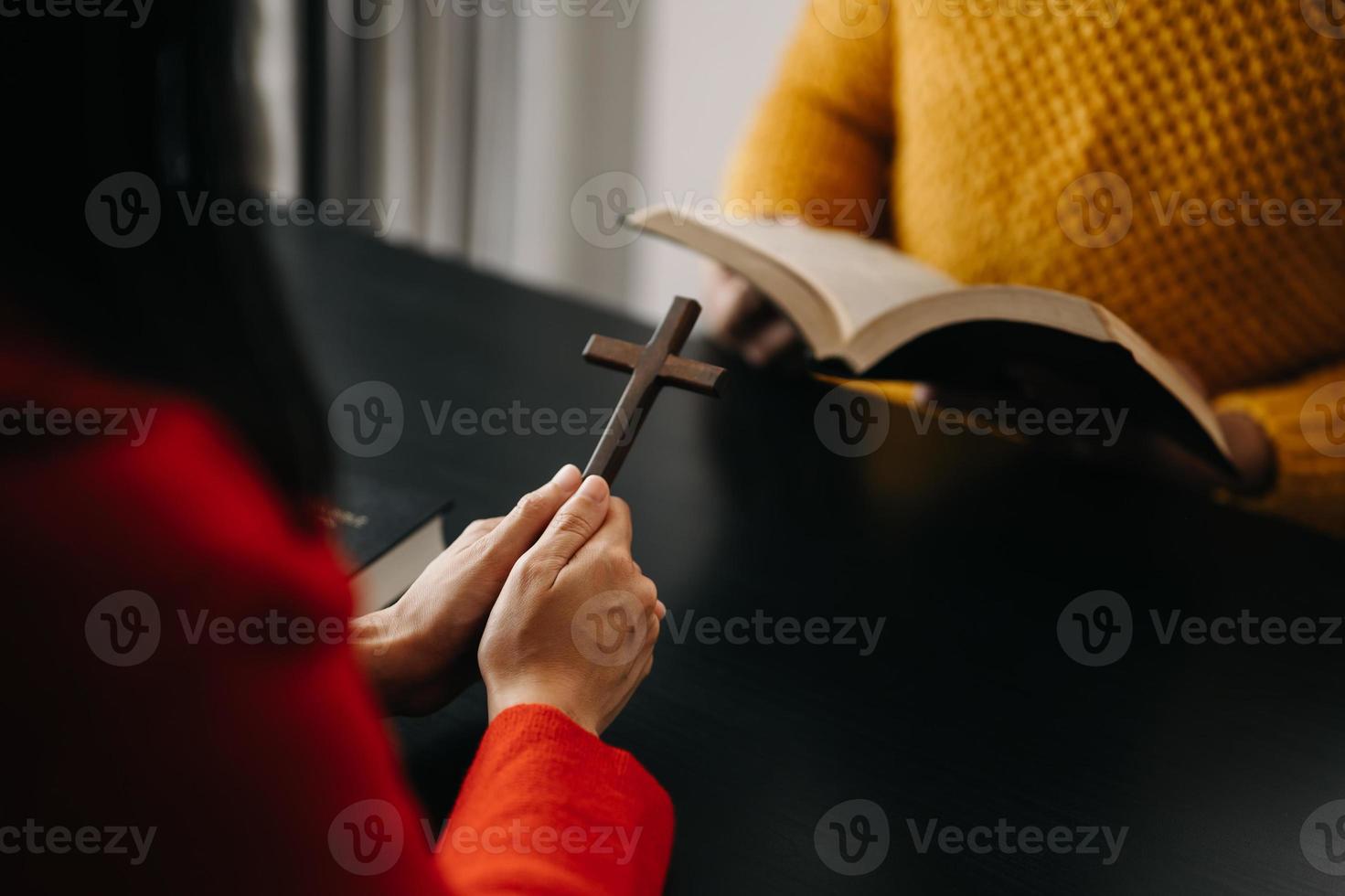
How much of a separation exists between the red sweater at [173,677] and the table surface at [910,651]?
0.18 metres

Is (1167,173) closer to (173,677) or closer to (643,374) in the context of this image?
(643,374)

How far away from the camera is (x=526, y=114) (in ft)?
7.90

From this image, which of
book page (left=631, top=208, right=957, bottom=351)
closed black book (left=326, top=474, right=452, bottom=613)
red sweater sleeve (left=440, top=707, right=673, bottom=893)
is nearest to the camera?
red sweater sleeve (left=440, top=707, right=673, bottom=893)

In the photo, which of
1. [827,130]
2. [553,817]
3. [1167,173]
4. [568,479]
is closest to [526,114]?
[827,130]

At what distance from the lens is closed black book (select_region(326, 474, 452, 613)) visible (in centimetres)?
71

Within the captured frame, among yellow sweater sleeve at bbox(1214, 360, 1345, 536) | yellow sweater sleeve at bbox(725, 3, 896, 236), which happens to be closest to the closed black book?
yellow sweater sleeve at bbox(725, 3, 896, 236)

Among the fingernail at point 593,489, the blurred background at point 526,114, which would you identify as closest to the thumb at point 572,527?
the fingernail at point 593,489

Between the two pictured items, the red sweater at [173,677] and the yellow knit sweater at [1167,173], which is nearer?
the red sweater at [173,677]

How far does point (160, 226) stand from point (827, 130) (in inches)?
38.2

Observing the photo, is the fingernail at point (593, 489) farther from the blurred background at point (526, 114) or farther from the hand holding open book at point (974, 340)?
the blurred background at point (526, 114)

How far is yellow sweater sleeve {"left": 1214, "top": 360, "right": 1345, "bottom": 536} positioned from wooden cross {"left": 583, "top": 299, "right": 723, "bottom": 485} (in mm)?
578

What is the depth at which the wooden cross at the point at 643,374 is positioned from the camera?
26.6 inches

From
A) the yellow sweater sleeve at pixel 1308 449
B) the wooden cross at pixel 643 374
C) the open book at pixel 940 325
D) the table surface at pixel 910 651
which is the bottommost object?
the table surface at pixel 910 651

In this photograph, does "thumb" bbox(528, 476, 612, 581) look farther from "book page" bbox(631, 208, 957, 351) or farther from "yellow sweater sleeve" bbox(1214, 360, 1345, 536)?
"yellow sweater sleeve" bbox(1214, 360, 1345, 536)
